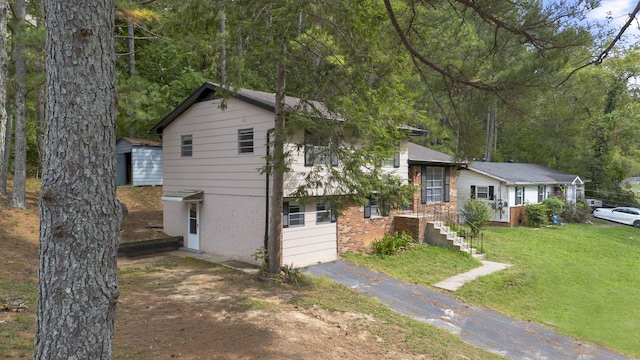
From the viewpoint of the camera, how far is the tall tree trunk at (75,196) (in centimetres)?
321

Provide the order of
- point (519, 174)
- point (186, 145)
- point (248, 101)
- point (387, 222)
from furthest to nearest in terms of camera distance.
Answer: point (519, 174), point (387, 222), point (186, 145), point (248, 101)

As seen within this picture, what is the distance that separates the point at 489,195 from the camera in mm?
23594

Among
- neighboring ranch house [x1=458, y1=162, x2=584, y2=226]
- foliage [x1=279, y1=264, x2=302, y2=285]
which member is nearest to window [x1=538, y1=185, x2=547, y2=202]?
neighboring ranch house [x1=458, y1=162, x2=584, y2=226]

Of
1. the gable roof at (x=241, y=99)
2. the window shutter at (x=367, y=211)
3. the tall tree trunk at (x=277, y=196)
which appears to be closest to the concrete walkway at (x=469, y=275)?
the window shutter at (x=367, y=211)

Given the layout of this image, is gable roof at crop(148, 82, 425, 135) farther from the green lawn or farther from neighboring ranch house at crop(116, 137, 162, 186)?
neighboring ranch house at crop(116, 137, 162, 186)

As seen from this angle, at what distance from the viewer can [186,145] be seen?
15.0m

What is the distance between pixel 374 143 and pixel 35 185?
1835 centimetres

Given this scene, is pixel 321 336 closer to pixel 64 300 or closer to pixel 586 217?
pixel 64 300

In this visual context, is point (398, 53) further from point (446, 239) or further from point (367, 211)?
point (446, 239)

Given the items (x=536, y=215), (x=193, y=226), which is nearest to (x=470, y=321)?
(x=193, y=226)

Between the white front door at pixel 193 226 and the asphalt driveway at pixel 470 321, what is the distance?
470cm

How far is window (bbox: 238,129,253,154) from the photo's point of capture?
493 inches

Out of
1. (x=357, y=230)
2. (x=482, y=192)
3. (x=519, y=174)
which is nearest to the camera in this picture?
(x=357, y=230)

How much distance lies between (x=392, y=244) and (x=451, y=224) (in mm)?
4349
